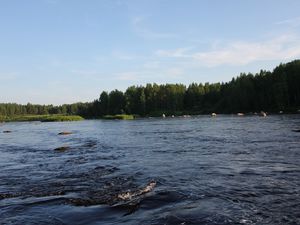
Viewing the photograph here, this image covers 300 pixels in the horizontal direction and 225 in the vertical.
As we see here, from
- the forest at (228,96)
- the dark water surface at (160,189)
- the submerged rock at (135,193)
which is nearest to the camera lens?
the dark water surface at (160,189)

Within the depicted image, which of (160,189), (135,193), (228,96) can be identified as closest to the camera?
(135,193)

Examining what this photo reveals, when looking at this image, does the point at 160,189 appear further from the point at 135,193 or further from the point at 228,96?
the point at 228,96

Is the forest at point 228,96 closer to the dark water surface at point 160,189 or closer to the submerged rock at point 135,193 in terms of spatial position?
the dark water surface at point 160,189

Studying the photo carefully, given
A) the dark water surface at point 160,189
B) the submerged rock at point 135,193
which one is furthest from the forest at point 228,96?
the submerged rock at point 135,193

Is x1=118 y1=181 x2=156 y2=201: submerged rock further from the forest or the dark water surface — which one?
the forest

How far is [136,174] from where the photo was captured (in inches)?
809

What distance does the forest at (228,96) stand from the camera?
408 feet

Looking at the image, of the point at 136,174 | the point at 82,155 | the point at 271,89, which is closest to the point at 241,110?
the point at 271,89

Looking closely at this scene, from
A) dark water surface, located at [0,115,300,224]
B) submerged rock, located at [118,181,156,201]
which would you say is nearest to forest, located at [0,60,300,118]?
dark water surface, located at [0,115,300,224]

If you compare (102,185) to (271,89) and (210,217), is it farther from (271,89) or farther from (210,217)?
(271,89)

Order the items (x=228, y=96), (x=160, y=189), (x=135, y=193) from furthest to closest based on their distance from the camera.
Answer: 1. (x=228, y=96)
2. (x=160, y=189)
3. (x=135, y=193)

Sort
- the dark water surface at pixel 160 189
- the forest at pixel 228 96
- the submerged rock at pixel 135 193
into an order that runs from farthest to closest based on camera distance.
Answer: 1. the forest at pixel 228 96
2. the submerged rock at pixel 135 193
3. the dark water surface at pixel 160 189

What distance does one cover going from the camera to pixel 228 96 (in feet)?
509

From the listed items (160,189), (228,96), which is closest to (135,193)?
(160,189)
